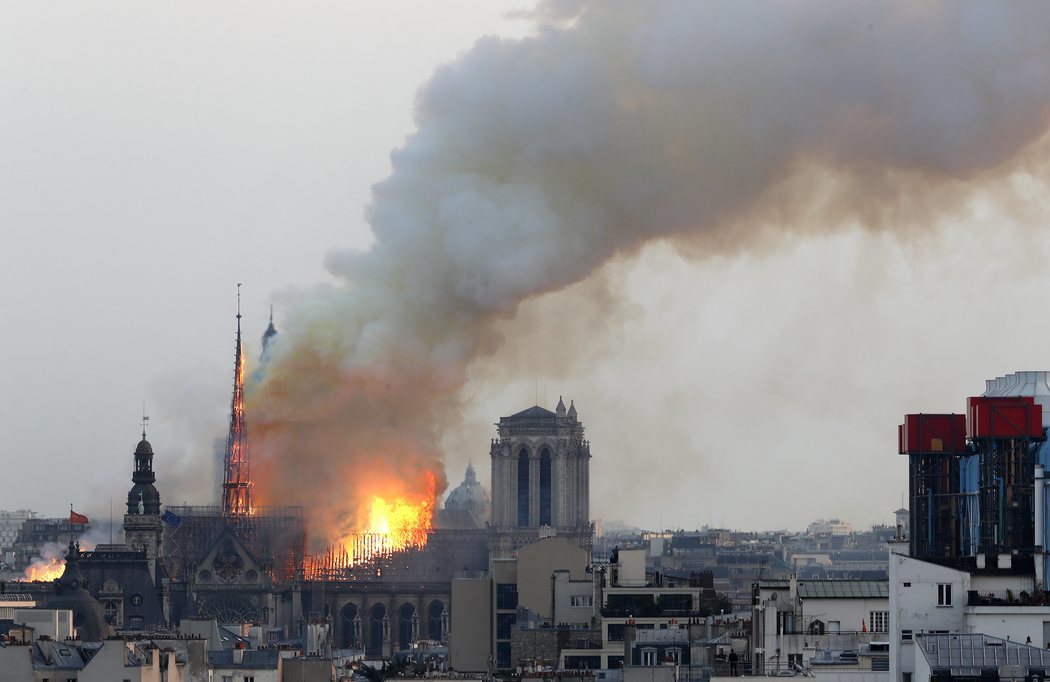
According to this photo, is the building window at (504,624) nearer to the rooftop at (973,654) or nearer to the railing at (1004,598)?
the railing at (1004,598)

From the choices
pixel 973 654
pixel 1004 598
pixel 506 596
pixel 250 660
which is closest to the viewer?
pixel 973 654

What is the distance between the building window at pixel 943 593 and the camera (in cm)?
5500

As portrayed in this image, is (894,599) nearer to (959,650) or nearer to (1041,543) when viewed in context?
(959,650)

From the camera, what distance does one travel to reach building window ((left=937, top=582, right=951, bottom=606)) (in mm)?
55000

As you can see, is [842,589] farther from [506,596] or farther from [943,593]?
[506,596]

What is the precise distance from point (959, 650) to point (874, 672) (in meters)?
6.57

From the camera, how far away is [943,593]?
181 feet

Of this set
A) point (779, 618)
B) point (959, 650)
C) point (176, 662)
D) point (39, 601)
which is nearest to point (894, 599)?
point (959, 650)

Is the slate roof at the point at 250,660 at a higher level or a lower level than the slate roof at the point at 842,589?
lower

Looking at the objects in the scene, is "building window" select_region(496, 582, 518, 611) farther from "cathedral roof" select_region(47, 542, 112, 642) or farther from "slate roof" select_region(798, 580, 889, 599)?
"slate roof" select_region(798, 580, 889, 599)

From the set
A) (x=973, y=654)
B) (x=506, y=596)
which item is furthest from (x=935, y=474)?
(x=973, y=654)

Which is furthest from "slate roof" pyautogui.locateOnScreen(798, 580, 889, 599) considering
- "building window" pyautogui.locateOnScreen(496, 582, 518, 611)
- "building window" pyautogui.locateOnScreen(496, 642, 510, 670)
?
"building window" pyautogui.locateOnScreen(496, 582, 518, 611)

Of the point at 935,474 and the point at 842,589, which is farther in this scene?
the point at 935,474

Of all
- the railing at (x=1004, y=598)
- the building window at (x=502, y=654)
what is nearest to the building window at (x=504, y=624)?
the building window at (x=502, y=654)
